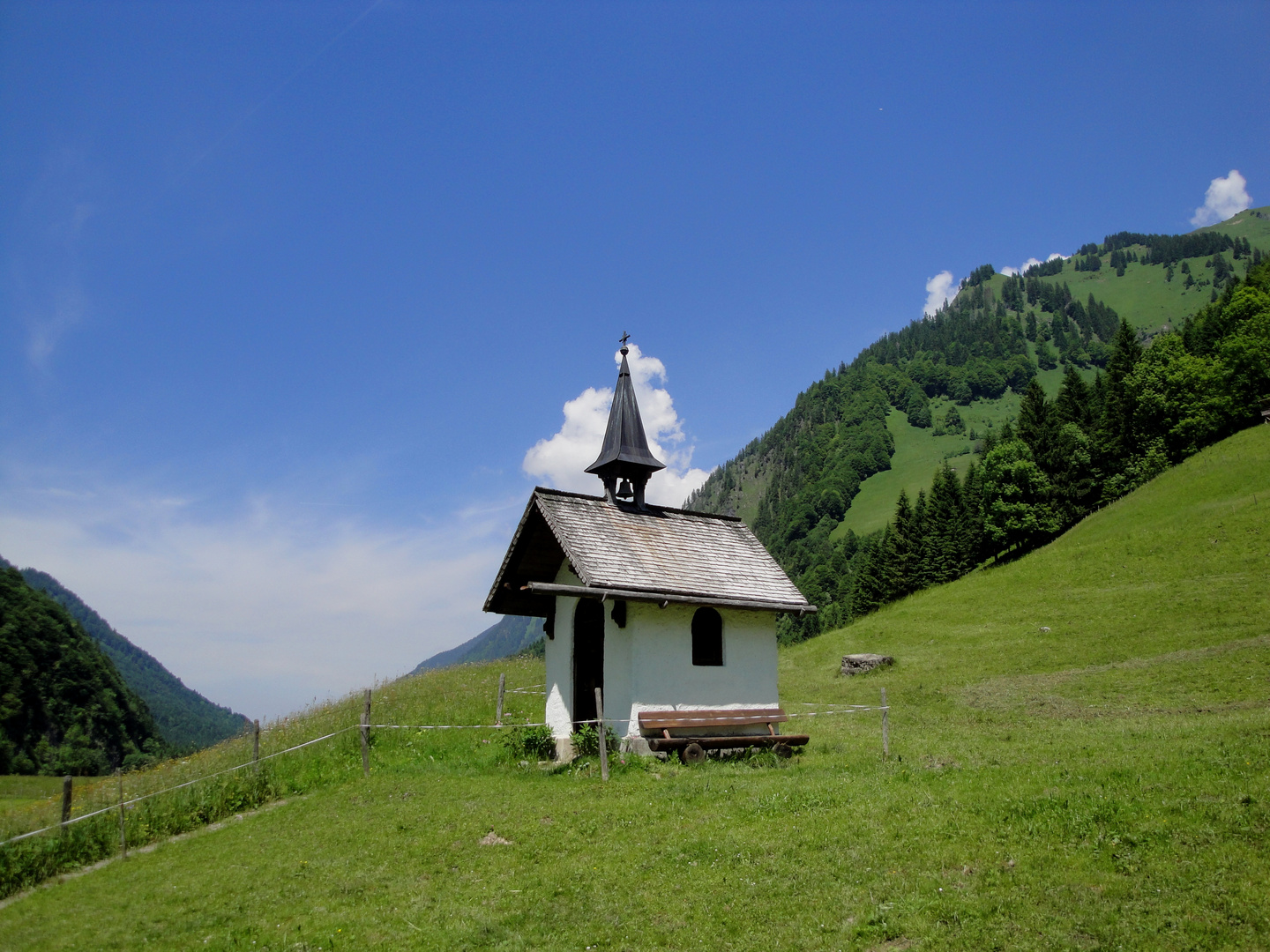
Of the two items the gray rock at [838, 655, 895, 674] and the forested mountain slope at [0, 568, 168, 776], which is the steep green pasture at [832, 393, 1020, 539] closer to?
the gray rock at [838, 655, 895, 674]

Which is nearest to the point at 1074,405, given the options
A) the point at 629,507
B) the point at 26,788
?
the point at 629,507

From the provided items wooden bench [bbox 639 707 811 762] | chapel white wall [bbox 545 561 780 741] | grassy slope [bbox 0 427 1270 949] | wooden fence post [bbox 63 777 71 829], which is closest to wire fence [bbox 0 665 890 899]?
wooden fence post [bbox 63 777 71 829]

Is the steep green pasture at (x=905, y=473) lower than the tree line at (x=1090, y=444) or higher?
higher

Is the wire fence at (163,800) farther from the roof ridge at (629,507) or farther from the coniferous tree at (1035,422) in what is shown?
the coniferous tree at (1035,422)

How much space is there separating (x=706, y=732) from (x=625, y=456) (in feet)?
24.8

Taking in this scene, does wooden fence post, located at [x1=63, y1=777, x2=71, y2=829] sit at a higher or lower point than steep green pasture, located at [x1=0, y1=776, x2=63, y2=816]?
higher

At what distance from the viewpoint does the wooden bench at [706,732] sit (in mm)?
16875

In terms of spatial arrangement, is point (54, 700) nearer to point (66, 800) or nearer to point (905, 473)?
point (66, 800)

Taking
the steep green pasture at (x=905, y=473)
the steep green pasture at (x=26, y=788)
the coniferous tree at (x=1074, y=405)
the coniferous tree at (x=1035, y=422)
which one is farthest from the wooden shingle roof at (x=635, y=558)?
the steep green pasture at (x=905, y=473)

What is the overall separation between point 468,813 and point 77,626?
104120 mm

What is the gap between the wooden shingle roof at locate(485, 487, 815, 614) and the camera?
1766cm

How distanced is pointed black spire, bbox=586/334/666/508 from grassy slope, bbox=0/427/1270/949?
770cm

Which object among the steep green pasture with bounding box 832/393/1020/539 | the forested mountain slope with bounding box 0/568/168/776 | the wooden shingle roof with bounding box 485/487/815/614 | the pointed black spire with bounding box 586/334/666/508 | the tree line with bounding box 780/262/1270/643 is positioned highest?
the steep green pasture with bounding box 832/393/1020/539

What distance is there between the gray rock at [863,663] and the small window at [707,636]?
20.5 m
